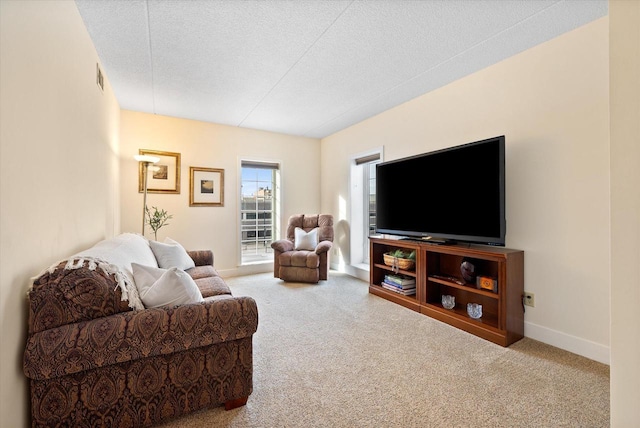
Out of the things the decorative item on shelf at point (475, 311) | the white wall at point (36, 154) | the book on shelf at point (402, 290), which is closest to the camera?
the white wall at point (36, 154)

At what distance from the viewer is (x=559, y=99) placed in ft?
7.45

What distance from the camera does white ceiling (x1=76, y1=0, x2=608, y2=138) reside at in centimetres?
199

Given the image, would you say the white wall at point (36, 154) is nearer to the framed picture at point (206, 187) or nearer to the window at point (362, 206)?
the framed picture at point (206, 187)

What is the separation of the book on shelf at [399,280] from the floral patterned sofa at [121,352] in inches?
86.6

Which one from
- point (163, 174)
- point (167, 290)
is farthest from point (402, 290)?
point (163, 174)

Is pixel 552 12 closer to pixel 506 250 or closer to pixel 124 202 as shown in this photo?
pixel 506 250

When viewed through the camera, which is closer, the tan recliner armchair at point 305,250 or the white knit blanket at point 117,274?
the white knit blanket at point 117,274

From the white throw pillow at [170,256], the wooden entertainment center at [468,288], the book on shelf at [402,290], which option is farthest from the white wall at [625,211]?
the white throw pillow at [170,256]

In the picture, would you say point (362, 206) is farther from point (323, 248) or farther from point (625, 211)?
point (625, 211)

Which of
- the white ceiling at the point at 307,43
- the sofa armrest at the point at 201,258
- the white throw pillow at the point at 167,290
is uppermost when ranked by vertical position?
the white ceiling at the point at 307,43

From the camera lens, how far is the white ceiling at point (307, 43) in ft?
6.51

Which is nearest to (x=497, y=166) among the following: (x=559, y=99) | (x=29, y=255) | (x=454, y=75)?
(x=559, y=99)

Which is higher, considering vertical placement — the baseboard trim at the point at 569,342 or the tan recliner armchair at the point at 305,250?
the tan recliner armchair at the point at 305,250

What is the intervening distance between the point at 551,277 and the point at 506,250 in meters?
0.37
